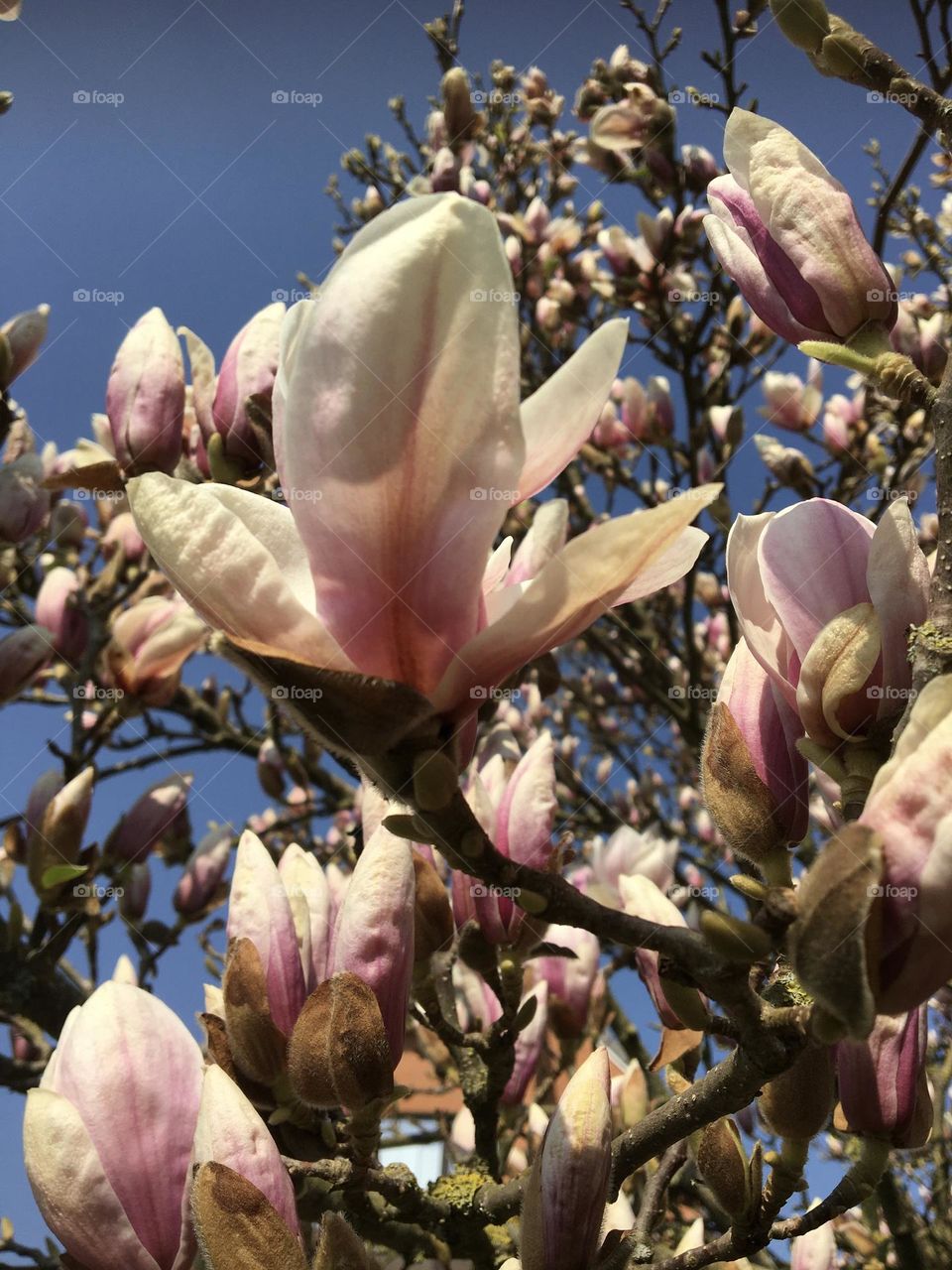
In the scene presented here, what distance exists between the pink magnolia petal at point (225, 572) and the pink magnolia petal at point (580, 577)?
3.2 inches

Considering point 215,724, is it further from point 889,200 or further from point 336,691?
point 336,691

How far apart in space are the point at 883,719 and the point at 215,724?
2253mm

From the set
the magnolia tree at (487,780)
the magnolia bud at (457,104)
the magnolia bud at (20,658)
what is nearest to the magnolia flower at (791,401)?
the magnolia bud at (457,104)

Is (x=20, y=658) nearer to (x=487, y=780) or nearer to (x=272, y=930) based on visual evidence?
(x=487, y=780)

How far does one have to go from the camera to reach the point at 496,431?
1.79 feet

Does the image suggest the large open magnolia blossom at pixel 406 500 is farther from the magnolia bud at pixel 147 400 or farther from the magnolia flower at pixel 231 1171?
the magnolia bud at pixel 147 400

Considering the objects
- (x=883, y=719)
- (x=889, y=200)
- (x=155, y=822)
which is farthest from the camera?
(x=155, y=822)

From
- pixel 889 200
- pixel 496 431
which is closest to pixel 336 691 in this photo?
pixel 496 431

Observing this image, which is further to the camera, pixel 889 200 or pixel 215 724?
pixel 215 724

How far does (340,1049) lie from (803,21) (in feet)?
3.02

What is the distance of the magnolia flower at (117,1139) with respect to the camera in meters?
0.76

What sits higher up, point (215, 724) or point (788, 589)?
point (788, 589)

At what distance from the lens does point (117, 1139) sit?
780 millimetres

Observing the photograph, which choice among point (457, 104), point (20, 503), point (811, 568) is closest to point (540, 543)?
point (811, 568)
